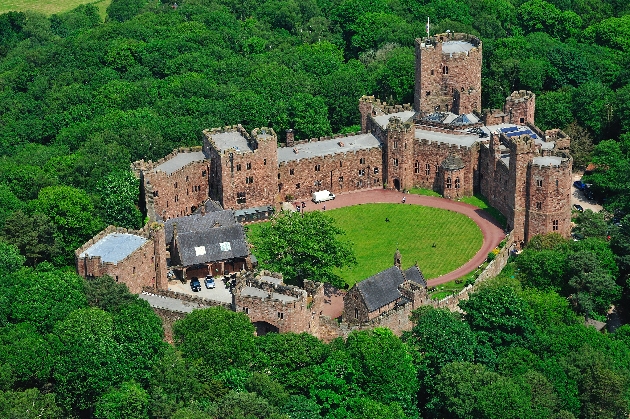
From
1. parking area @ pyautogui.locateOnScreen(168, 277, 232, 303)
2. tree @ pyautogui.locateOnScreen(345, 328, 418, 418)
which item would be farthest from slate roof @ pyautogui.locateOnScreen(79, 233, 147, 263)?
tree @ pyautogui.locateOnScreen(345, 328, 418, 418)

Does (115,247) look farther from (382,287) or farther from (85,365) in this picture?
(382,287)

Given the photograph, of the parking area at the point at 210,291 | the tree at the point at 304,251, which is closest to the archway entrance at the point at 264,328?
the parking area at the point at 210,291

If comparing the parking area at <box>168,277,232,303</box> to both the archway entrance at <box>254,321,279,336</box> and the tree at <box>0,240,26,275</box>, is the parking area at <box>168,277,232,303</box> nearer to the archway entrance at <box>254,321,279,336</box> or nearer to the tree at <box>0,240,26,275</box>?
the archway entrance at <box>254,321,279,336</box>

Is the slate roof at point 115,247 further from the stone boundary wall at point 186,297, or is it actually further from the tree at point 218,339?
the tree at point 218,339

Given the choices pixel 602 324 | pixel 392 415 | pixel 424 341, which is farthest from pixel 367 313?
pixel 602 324

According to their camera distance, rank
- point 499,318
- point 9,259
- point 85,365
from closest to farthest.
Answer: point 85,365, point 499,318, point 9,259

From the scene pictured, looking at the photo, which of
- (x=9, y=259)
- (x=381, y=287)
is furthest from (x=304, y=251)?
(x=9, y=259)

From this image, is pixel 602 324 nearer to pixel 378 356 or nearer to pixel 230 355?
pixel 378 356
